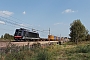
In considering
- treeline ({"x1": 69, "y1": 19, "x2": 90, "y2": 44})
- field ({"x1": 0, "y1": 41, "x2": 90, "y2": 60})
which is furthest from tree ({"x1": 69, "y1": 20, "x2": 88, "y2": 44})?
field ({"x1": 0, "y1": 41, "x2": 90, "y2": 60})

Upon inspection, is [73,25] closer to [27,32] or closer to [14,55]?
[27,32]

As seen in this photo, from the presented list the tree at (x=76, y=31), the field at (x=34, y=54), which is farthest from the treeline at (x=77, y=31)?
the field at (x=34, y=54)

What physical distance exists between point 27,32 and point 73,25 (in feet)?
79.3

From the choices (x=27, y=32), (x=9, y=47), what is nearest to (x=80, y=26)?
(x=27, y=32)

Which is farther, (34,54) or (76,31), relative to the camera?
(76,31)

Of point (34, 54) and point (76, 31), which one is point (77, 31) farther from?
point (34, 54)

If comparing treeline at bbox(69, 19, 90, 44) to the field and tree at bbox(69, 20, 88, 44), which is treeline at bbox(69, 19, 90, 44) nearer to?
tree at bbox(69, 20, 88, 44)

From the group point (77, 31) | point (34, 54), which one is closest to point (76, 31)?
point (77, 31)

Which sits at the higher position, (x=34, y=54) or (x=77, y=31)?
(x=77, y=31)

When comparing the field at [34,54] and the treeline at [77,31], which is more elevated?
the treeline at [77,31]

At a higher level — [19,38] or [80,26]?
[80,26]

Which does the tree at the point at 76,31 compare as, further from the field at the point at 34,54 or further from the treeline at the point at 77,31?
the field at the point at 34,54

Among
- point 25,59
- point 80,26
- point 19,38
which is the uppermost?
point 80,26

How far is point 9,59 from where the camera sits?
12.4 meters
